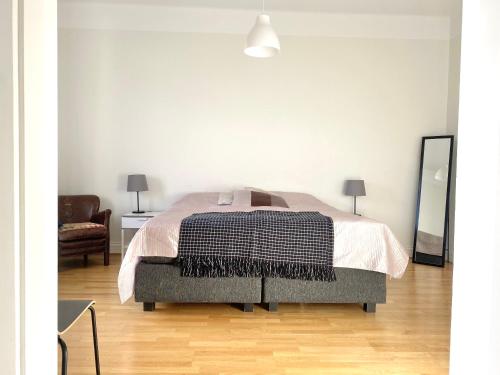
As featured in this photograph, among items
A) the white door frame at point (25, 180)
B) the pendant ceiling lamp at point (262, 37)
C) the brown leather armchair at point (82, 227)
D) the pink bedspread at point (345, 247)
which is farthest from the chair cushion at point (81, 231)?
the white door frame at point (25, 180)

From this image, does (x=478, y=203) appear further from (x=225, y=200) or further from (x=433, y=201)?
(x=433, y=201)

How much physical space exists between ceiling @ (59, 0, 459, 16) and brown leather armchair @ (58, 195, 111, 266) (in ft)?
7.60

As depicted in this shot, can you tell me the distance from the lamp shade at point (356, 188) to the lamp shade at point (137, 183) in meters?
Answer: 2.37

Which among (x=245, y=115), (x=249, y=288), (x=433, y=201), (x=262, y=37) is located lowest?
(x=249, y=288)

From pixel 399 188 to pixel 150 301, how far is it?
345cm

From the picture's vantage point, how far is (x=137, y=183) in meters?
4.54

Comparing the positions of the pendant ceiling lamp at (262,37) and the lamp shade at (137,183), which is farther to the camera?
the lamp shade at (137,183)

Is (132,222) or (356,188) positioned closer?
(132,222)

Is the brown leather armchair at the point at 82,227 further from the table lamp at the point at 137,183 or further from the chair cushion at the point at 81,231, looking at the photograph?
the table lamp at the point at 137,183

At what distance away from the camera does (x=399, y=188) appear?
4.97 metres

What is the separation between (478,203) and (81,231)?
4024 millimetres

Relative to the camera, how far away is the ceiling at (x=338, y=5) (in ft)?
14.7

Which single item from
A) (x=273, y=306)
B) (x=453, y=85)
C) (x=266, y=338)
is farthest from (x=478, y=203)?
(x=453, y=85)

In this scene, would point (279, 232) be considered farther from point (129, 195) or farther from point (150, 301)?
point (129, 195)
